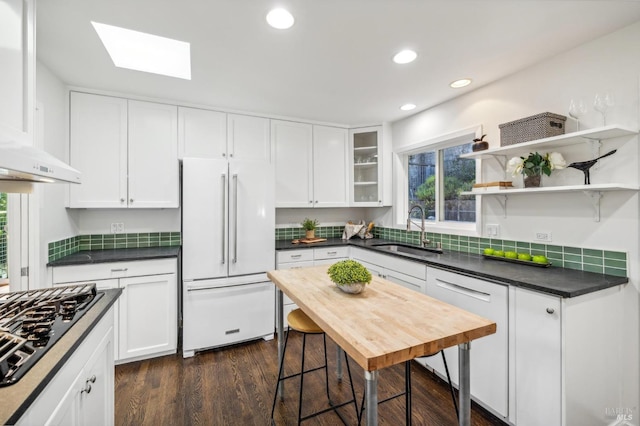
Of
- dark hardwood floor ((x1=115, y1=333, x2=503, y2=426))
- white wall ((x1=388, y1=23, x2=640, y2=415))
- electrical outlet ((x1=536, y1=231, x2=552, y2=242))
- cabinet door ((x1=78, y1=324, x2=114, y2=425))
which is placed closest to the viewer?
cabinet door ((x1=78, y1=324, x2=114, y2=425))

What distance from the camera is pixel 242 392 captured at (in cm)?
216

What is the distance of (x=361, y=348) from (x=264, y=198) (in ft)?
7.04

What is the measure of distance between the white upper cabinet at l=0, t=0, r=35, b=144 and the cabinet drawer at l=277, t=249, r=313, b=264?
221 cm

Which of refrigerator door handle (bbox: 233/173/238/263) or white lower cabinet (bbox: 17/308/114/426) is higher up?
refrigerator door handle (bbox: 233/173/238/263)

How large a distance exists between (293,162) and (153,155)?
1.50 metres

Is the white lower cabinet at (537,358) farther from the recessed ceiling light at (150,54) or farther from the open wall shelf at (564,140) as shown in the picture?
the recessed ceiling light at (150,54)

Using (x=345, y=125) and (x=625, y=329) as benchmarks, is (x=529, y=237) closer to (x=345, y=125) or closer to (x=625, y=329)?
(x=625, y=329)

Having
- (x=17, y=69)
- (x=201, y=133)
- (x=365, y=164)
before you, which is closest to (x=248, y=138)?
(x=201, y=133)

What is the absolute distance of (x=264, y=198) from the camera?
2920 mm

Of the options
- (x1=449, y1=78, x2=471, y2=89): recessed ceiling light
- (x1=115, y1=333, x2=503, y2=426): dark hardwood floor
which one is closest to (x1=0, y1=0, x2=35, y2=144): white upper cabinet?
(x1=115, y1=333, x2=503, y2=426): dark hardwood floor

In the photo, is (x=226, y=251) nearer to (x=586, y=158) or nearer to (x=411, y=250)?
(x=411, y=250)

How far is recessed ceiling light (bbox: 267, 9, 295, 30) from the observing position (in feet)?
5.32

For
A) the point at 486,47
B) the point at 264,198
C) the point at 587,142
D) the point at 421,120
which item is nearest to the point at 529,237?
the point at 587,142

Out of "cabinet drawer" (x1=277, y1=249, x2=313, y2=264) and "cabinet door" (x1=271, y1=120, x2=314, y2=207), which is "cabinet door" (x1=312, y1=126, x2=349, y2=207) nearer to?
"cabinet door" (x1=271, y1=120, x2=314, y2=207)
